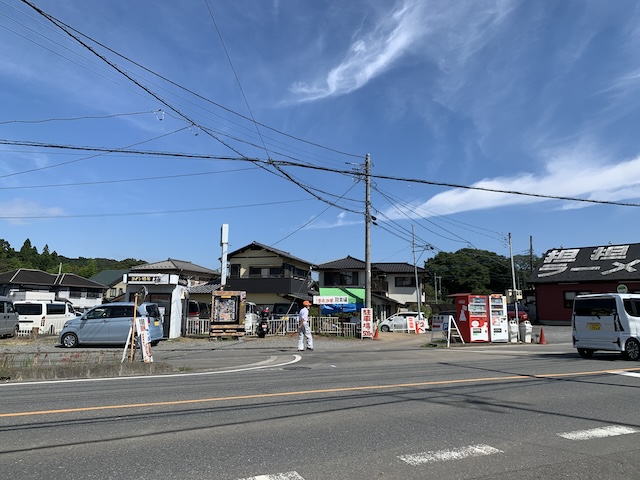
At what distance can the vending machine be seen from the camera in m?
22.0

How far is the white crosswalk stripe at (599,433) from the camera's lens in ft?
18.1

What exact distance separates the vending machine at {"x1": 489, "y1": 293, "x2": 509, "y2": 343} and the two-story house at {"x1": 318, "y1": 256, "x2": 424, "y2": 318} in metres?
19.2

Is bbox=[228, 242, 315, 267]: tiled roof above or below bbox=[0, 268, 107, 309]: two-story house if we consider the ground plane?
above

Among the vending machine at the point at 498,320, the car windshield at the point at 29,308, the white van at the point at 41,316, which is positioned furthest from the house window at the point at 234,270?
the vending machine at the point at 498,320

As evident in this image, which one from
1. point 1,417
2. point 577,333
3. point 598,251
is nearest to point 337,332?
point 577,333

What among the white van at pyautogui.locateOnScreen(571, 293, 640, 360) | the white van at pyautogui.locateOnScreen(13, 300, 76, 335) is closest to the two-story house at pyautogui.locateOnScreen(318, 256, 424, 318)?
the white van at pyautogui.locateOnScreen(13, 300, 76, 335)

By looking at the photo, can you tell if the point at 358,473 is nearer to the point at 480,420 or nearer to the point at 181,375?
the point at 480,420

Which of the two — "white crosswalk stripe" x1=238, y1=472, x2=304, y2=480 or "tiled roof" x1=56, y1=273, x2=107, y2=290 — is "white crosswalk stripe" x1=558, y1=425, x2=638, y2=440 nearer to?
"white crosswalk stripe" x1=238, y1=472, x2=304, y2=480

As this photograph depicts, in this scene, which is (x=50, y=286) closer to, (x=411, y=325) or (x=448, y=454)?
(x=411, y=325)

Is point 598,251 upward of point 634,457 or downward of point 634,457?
upward

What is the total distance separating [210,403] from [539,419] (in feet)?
15.7

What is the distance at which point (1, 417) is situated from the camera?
6273 mm

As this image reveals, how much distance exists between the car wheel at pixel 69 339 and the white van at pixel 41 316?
8.30 m

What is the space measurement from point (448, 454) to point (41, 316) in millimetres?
27293
